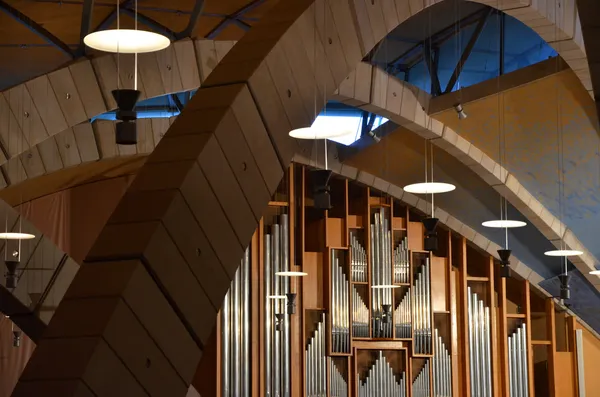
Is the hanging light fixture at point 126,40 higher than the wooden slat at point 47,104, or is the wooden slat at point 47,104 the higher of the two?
the wooden slat at point 47,104

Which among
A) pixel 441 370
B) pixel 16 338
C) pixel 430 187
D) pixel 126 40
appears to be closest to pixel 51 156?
pixel 16 338

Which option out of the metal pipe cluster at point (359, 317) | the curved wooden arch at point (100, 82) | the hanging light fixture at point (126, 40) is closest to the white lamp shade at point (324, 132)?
the hanging light fixture at point (126, 40)

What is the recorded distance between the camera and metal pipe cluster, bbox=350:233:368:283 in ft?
53.8

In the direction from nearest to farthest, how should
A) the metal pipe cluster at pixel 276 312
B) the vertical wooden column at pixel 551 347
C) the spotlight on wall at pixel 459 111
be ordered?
the spotlight on wall at pixel 459 111, the metal pipe cluster at pixel 276 312, the vertical wooden column at pixel 551 347

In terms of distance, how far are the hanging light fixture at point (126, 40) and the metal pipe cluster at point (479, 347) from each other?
12.0m

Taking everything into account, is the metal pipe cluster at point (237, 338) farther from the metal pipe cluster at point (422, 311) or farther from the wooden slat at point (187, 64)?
the wooden slat at point (187, 64)

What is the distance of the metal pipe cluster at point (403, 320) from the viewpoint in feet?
54.9

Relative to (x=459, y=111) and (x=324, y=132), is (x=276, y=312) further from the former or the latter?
(x=324, y=132)

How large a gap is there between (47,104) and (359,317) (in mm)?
7543

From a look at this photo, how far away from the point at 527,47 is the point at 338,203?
4.09 m

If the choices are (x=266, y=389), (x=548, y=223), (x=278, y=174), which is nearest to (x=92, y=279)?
(x=278, y=174)

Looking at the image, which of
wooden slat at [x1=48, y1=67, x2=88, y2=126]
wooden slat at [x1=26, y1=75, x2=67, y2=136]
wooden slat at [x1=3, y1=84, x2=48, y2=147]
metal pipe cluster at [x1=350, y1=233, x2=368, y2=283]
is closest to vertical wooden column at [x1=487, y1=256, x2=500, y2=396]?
metal pipe cluster at [x1=350, y1=233, x2=368, y2=283]

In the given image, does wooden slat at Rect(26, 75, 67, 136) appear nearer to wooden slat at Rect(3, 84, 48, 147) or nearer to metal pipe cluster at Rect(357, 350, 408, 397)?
wooden slat at Rect(3, 84, 48, 147)

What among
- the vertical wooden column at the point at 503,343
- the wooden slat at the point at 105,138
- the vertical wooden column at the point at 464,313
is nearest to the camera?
the wooden slat at the point at 105,138
